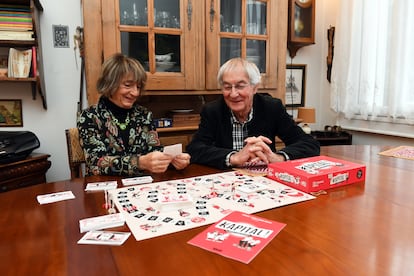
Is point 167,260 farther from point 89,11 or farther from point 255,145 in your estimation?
point 89,11

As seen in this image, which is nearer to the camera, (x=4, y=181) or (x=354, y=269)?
(x=354, y=269)

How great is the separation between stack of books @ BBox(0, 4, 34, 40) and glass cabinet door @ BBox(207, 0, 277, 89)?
1.22 meters

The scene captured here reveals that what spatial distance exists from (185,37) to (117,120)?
0.96 metres

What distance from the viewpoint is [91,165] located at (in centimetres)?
139

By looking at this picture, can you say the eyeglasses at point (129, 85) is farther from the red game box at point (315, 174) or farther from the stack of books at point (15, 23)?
the stack of books at point (15, 23)

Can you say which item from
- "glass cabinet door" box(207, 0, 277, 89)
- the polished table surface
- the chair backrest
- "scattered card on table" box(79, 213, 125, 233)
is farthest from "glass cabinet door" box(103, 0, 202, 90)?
"scattered card on table" box(79, 213, 125, 233)

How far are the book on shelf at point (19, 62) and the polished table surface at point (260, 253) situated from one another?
1.41 m

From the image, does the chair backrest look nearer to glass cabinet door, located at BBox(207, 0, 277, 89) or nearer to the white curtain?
glass cabinet door, located at BBox(207, 0, 277, 89)

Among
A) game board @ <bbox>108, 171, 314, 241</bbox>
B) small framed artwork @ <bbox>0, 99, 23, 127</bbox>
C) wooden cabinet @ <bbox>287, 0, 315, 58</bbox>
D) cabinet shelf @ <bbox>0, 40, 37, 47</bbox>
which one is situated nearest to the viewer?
game board @ <bbox>108, 171, 314, 241</bbox>

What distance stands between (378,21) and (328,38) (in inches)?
27.0

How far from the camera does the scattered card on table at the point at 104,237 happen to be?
720 mm

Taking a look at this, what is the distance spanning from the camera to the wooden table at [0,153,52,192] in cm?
196

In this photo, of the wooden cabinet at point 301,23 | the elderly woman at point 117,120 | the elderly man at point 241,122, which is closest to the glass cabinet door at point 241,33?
the wooden cabinet at point 301,23

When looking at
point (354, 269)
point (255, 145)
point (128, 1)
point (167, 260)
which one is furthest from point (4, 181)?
point (354, 269)
